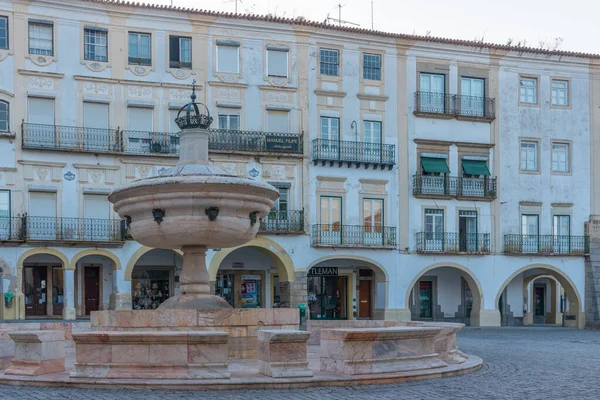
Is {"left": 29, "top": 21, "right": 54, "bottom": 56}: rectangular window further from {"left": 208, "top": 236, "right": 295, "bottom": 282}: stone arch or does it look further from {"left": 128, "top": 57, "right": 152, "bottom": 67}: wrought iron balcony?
{"left": 208, "top": 236, "right": 295, "bottom": 282}: stone arch

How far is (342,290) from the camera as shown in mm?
41375

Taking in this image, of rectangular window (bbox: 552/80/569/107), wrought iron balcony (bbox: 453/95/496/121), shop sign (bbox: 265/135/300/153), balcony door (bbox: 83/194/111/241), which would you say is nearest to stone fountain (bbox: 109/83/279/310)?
balcony door (bbox: 83/194/111/241)

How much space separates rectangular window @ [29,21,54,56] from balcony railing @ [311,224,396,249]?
39.0ft

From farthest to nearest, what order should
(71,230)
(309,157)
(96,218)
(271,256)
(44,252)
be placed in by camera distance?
(309,157)
(271,256)
(96,218)
(71,230)
(44,252)

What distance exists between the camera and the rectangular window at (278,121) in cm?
3778

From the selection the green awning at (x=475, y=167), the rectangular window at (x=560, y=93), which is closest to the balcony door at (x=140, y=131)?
the green awning at (x=475, y=167)

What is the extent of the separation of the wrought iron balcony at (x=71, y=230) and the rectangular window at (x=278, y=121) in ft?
23.0

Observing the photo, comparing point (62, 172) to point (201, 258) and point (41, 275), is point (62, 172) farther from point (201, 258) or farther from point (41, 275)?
point (201, 258)

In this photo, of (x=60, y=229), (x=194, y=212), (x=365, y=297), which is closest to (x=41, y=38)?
(x=60, y=229)

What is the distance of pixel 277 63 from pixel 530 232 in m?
13.0

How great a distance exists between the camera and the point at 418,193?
39312mm

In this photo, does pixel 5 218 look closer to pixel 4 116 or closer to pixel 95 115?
pixel 4 116

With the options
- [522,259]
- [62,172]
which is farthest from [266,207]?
[522,259]

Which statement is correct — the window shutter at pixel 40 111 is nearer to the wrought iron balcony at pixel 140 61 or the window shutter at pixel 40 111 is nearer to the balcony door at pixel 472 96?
the wrought iron balcony at pixel 140 61
